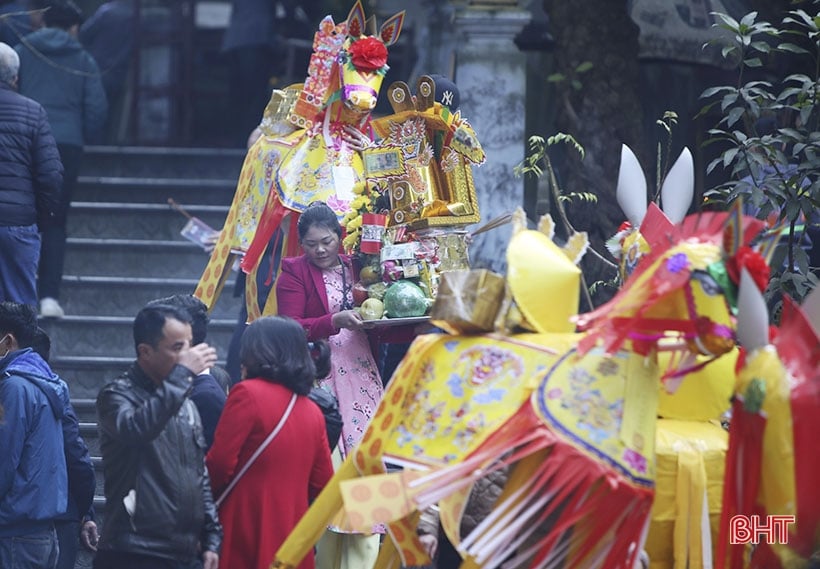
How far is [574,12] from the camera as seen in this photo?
1028 centimetres

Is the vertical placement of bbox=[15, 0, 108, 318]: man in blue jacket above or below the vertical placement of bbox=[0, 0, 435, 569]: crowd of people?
above

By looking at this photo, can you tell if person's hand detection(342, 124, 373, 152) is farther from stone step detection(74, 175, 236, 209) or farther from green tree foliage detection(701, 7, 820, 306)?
stone step detection(74, 175, 236, 209)

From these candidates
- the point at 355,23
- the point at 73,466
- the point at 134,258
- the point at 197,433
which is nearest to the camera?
the point at 197,433

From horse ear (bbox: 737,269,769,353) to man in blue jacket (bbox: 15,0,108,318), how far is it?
6430 mm

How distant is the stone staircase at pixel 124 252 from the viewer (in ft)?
32.0

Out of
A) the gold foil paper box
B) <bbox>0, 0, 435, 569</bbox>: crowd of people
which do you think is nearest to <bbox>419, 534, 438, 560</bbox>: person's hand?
<bbox>0, 0, 435, 569</bbox>: crowd of people

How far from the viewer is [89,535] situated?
6.41 m

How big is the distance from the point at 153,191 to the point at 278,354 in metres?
6.24

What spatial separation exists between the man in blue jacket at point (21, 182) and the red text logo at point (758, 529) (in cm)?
478

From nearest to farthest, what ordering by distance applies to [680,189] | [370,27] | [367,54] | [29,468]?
[680,189] → [29,468] → [367,54] → [370,27]

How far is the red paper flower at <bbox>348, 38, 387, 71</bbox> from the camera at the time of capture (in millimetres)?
7715

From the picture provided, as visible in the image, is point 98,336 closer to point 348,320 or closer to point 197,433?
point 348,320

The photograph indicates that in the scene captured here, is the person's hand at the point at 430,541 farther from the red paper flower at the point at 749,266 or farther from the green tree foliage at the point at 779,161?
the green tree foliage at the point at 779,161

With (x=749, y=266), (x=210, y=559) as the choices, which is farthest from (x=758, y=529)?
(x=210, y=559)
